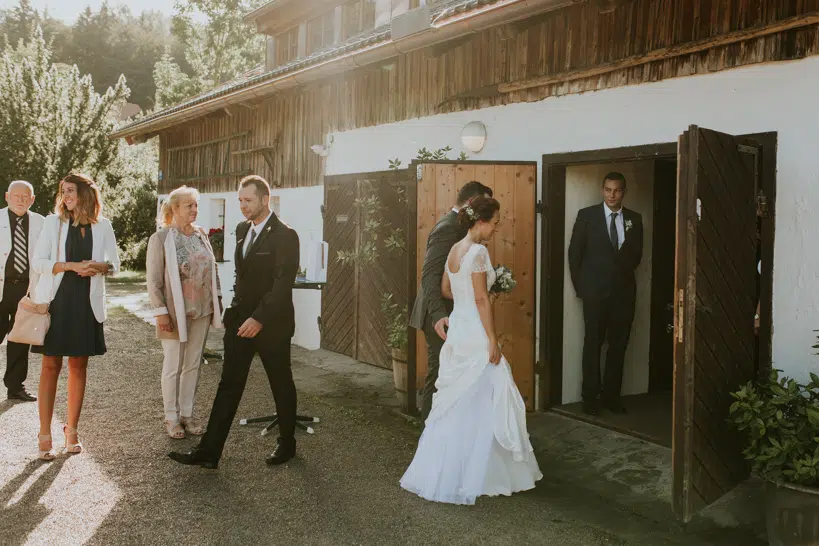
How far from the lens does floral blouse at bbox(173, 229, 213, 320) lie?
596 centimetres

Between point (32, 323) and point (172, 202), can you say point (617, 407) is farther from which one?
point (32, 323)

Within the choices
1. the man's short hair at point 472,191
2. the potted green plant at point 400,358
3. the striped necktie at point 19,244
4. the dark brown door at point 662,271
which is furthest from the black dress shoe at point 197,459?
the dark brown door at point 662,271

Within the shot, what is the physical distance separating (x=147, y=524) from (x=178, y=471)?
98cm

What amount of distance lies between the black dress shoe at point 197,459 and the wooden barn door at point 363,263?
11.5 ft

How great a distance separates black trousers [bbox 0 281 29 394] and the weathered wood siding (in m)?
4.61

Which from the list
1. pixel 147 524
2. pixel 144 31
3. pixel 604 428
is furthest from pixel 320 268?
pixel 144 31

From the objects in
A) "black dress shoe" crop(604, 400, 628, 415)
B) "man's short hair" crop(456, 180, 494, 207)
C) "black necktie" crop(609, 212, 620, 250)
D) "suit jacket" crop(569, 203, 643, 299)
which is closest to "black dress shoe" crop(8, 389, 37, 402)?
"man's short hair" crop(456, 180, 494, 207)

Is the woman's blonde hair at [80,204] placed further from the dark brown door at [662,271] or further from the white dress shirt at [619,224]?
the dark brown door at [662,271]

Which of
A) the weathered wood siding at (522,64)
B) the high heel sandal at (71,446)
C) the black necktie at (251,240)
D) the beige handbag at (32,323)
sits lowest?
the high heel sandal at (71,446)

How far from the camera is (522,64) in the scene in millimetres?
7344

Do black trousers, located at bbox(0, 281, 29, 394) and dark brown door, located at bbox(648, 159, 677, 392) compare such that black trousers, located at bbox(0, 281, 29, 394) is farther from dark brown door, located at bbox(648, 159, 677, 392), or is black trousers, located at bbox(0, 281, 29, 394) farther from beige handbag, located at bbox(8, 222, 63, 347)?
dark brown door, located at bbox(648, 159, 677, 392)

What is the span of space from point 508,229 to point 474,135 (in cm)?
129

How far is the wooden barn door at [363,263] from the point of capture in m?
8.96

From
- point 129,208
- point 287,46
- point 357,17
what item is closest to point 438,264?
point 357,17
